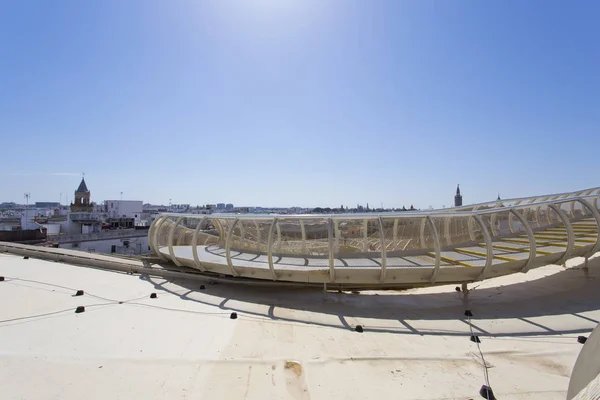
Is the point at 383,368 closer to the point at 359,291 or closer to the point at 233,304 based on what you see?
the point at 233,304

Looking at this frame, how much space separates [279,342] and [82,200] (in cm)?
7631

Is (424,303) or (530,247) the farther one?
(424,303)

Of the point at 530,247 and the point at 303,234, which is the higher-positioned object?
the point at 303,234

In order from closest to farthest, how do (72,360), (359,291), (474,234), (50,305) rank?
(72,360) < (50,305) < (359,291) < (474,234)

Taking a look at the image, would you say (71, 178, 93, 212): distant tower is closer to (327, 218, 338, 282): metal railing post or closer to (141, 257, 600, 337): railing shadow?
(141, 257, 600, 337): railing shadow

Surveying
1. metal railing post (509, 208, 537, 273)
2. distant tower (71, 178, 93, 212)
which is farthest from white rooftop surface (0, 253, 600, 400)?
distant tower (71, 178, 93, 212)

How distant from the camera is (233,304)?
6.95m

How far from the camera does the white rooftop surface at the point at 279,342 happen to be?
355cm

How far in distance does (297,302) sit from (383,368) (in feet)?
12.0

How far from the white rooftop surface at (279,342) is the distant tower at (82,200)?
6556cm

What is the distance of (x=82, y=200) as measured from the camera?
64.4 m

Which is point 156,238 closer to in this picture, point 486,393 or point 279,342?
point 279,342

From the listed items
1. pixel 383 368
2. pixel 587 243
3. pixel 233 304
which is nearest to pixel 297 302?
pixel 233 304

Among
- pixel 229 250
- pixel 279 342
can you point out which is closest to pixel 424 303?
pixel 279 342
